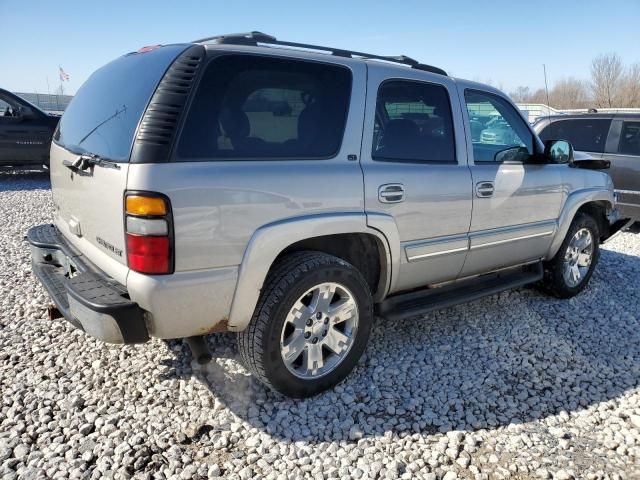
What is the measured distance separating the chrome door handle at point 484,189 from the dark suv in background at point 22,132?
8.80 meters

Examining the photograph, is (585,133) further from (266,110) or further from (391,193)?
(266,110)

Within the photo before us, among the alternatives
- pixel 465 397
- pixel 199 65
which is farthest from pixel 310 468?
pixel 199 65

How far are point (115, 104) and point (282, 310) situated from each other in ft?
4.55

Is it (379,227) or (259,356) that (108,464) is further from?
(379,227)

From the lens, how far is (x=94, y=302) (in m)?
2.26

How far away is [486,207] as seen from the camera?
11.4 feet

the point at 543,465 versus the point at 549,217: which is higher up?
the point at 549,217

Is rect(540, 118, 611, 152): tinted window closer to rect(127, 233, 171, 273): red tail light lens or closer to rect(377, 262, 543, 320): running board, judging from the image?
rect(377, 262, 543, 320): running board

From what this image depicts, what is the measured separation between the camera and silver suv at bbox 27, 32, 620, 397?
2254 mm

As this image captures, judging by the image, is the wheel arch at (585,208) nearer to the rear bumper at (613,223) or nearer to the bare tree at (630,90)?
the rear bumper at (613,223)

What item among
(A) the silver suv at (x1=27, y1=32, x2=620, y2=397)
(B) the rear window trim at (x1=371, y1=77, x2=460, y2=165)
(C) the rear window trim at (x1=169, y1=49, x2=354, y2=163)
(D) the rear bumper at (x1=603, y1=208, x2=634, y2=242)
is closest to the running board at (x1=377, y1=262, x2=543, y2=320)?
(A) the silver suv at (x1=27, y1=32, x2=620, y2=397)

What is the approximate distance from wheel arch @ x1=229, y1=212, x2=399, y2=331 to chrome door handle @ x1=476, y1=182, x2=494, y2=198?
0.87m

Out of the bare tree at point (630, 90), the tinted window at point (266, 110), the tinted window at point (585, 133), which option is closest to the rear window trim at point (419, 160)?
the tinted window at point (266, 110)

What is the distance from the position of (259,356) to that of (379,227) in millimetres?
985
